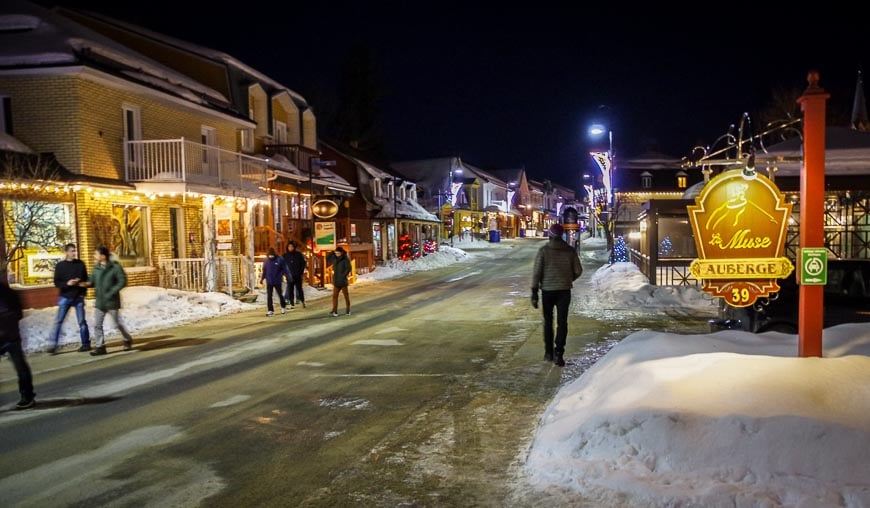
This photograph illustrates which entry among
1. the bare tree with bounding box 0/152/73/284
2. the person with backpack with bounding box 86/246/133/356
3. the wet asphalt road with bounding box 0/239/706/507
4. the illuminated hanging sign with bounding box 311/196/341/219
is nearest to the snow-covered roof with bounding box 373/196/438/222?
the illuminated hanging sign with bounding box 311/196/341/219

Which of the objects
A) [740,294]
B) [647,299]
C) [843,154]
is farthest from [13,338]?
[843,154]

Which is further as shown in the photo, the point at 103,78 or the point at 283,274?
the point at 283,274

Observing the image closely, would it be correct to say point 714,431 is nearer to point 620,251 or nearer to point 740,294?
point 740,294

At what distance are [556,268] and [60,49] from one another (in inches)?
601

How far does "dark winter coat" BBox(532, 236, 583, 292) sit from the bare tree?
1128cm

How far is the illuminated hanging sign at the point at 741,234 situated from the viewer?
689cm

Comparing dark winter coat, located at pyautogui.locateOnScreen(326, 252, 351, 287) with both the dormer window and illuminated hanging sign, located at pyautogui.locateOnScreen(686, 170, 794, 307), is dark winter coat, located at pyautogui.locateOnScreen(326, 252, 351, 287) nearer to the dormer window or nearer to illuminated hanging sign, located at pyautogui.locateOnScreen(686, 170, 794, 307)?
illuminated hanging sign, located at pyautogui.locateOnScreen(686, 170, 794, 307)

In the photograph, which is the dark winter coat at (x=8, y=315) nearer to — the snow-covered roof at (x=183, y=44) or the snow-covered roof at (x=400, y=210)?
the snow-covered roof at (x=183, y=44)

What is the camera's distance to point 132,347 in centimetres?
1230

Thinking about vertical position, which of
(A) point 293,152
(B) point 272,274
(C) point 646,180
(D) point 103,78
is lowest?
(B) point 272,274

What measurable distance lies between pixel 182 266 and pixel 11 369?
9.37 m

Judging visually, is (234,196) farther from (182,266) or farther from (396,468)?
(396,468)

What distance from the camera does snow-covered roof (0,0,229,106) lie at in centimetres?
1672

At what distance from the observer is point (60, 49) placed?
667 inches
